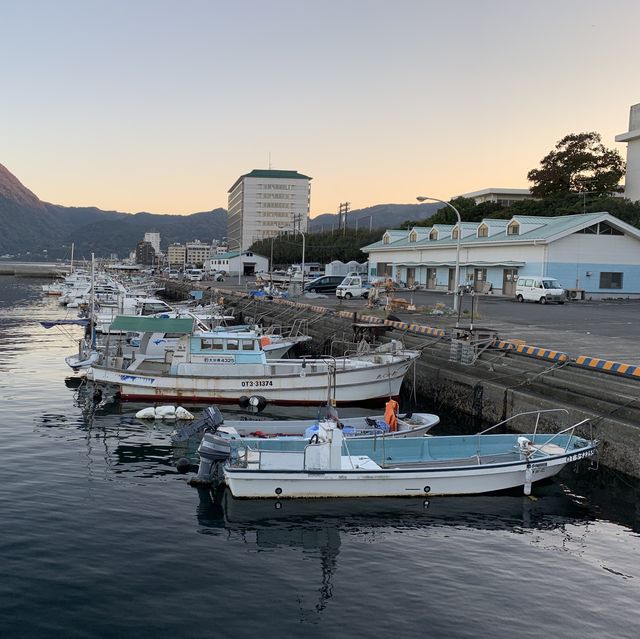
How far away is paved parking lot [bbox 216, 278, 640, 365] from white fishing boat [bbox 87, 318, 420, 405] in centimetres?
678

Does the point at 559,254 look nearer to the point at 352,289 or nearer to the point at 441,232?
the point at 352,289

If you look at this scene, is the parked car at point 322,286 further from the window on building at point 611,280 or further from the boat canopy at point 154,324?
the boat canopy at point 154,324

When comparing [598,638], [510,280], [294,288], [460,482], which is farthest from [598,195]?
[598,638]

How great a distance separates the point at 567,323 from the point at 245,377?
19.6m

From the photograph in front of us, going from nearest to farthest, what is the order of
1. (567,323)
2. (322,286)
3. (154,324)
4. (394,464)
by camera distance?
1. (394,464)
2. (154,324)
3. (567,323)
4. (322,286)

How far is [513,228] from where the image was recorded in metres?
61.9

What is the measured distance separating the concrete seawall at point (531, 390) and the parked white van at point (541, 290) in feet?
73.9

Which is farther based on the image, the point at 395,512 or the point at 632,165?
the point at 632,165

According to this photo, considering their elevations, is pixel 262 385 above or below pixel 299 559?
above

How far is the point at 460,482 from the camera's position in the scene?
16531 millimetres

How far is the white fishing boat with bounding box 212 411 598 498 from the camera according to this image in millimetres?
15812

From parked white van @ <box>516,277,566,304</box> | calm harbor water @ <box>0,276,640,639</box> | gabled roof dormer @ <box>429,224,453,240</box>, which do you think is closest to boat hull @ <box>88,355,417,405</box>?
calm harbor water @ <box>0,276,640,639</box>

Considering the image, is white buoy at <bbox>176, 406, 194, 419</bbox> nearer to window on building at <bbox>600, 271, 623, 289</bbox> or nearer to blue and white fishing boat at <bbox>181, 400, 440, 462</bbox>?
blue and white fishing boat at <bbox>181, 400, 440, 462</bbox>

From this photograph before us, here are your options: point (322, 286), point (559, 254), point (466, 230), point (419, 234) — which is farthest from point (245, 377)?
point (419, 234)
